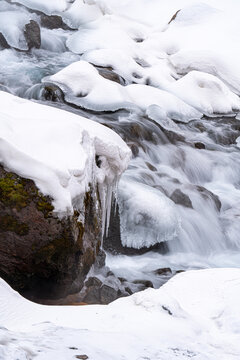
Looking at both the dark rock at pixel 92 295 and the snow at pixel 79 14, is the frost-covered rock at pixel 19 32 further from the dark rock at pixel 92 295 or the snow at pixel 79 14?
the dark rock at pixel 92 295

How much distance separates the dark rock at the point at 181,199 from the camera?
5734 mm

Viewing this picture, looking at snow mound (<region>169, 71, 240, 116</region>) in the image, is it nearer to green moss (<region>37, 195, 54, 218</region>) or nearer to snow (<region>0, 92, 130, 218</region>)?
snow (<region>0, 92, 130, 218</region>)

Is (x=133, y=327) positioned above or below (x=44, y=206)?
above

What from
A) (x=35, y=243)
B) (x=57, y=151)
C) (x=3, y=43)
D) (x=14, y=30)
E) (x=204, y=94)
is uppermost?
(x=57, y=151)

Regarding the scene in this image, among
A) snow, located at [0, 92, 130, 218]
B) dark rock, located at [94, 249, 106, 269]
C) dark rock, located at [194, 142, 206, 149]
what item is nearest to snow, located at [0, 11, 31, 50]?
dark rock, located at [194, 142, 206, 149]

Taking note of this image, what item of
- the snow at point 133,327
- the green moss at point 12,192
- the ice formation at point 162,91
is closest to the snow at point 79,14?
the ice formation at point 162,91

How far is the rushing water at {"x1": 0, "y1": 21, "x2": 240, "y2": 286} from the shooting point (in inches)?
188

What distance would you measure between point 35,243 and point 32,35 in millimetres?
8642

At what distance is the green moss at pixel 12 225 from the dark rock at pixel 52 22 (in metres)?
10.4

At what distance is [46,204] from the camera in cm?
288

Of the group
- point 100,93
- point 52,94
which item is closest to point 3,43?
point 52,94

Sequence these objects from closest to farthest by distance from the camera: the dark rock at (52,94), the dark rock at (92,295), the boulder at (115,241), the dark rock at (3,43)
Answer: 1. the dark rock at (92,295)
2. the boulder at (115,241)
3. the dark rock at (52,94)
4. the dark rock at (3,43)

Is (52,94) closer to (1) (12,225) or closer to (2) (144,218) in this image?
(2) (144,218)

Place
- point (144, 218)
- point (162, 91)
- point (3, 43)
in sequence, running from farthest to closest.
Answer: point (3, 43)
point (162, 91)
point (144, 218)
